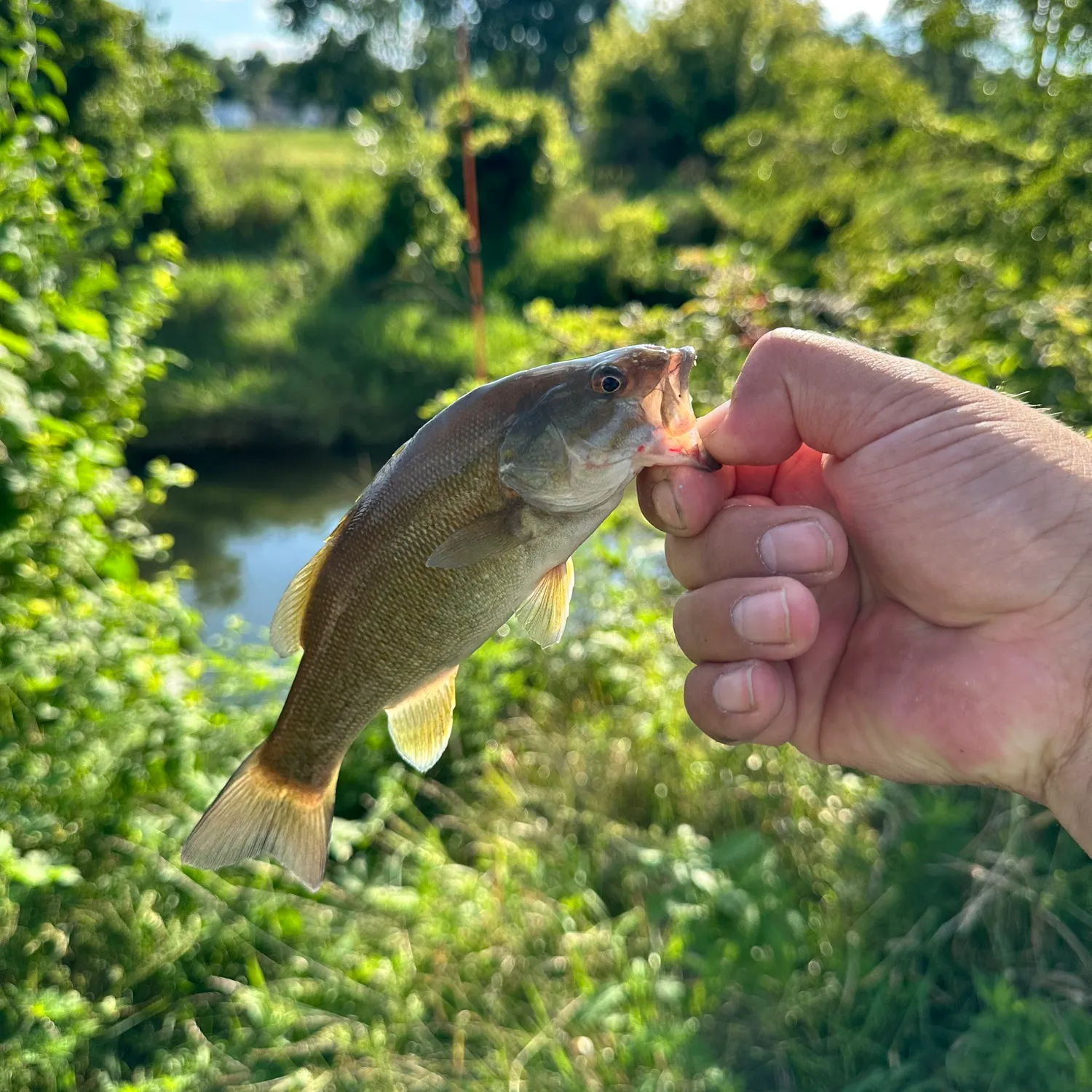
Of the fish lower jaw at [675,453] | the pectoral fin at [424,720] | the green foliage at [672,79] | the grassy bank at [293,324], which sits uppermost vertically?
the green foliage at [672,79]

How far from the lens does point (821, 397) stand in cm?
176

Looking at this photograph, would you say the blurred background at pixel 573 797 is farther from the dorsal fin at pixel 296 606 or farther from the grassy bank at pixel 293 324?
the grassy bank at pixel 293 324

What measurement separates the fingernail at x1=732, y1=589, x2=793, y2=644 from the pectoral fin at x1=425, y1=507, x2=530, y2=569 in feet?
1.71

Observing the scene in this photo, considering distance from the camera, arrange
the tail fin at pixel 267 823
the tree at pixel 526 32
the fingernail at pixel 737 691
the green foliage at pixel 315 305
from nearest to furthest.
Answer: the tail fin at pixel 267 823 < the fingernail at pixel 737 691 < the green foliage at pixel 315 305 < the tree at pixel 526 32

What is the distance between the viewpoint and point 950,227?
4523mm

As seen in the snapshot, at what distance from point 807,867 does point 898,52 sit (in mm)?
6108

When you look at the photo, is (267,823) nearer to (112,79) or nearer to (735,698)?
(735,698)

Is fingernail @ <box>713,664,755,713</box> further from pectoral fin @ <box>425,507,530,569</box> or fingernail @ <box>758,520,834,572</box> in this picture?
pectoral fin @ <box>425,507,530,569</box>

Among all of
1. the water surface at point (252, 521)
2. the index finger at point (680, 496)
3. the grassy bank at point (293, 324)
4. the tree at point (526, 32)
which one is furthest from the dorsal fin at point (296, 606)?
the tree at point (526, 32)

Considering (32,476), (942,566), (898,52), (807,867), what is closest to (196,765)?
(32,476)

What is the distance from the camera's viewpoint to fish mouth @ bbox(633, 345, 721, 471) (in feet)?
5.36

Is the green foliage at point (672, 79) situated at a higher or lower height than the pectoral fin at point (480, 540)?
higher

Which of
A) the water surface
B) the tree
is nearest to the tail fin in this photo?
the water surface

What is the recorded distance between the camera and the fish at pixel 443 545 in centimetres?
161
